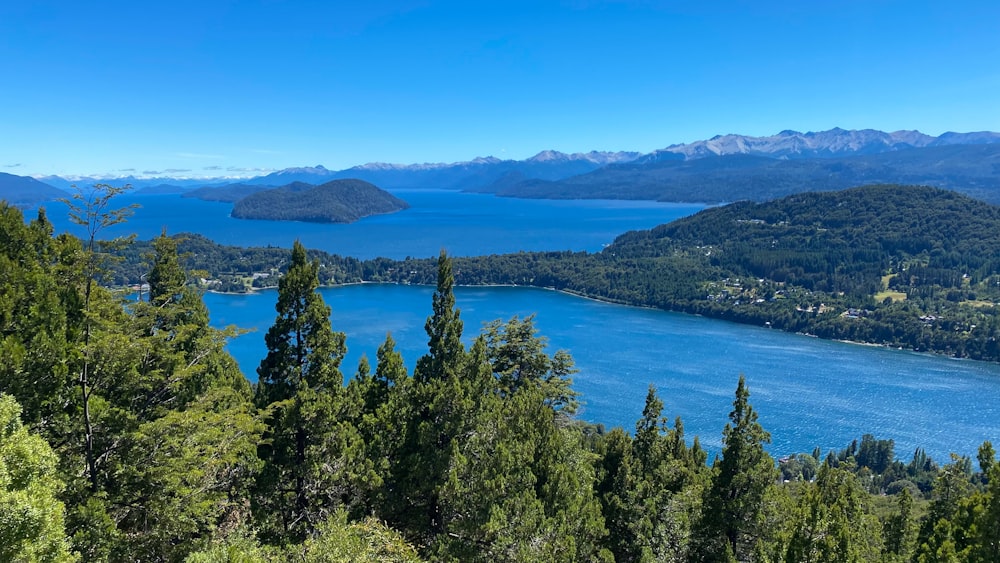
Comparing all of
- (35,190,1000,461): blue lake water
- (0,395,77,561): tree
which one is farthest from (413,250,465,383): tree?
(35,190,1000,461): blue lake water

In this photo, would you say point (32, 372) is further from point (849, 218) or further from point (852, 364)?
point (849, 218)

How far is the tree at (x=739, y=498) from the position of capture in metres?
16.5

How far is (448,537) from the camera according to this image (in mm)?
14680

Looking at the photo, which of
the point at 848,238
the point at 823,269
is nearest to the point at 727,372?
the point at 823,269

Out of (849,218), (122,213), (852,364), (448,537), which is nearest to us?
(122,213)

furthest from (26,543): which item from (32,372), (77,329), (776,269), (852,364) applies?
(776,269)

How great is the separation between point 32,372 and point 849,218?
18183 cm

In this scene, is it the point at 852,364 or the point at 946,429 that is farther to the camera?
the point at 852,364

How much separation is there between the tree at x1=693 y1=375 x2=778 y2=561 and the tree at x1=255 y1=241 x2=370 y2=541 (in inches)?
393

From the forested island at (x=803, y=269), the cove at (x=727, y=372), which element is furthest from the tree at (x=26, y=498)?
the forested island at (x=803, y=269)

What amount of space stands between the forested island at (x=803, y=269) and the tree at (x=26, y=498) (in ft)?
319

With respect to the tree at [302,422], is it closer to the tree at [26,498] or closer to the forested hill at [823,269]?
the tree at [26,498]

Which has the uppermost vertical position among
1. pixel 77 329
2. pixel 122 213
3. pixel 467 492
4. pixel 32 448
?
pixel 122 213

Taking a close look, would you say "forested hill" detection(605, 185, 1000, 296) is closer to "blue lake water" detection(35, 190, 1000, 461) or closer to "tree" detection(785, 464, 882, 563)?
"blue lake water" detection(35, 190, 1000, 461)
